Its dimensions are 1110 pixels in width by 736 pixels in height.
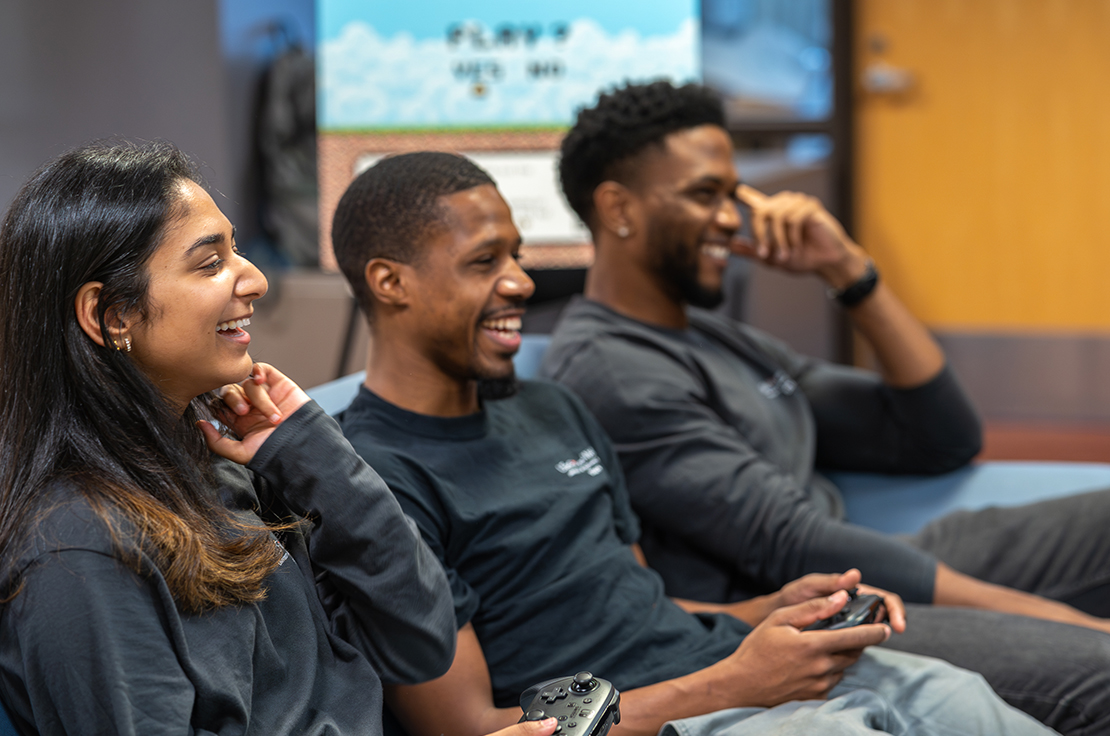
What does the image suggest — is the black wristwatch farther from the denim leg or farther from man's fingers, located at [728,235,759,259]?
the denim leg

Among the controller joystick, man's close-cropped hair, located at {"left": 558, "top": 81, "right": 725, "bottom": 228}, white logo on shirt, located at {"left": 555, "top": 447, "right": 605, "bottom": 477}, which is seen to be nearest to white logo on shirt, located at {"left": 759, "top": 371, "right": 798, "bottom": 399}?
man's close-cropped hair, located at {"left": 558, "top": 81, "right": 725, "bottom": 228}

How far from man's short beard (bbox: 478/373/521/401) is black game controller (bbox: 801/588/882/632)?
1.52 feet

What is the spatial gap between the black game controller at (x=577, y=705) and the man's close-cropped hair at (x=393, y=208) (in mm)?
543

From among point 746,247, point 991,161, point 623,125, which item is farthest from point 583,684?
point 991,161

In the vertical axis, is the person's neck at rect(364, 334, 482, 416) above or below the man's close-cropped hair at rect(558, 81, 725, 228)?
below

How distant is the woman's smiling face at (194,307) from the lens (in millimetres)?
892

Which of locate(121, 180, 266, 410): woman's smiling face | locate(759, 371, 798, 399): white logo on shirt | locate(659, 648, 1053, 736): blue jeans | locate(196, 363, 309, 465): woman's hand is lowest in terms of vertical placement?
locate(659, 648, 1053, 736): blue jeans

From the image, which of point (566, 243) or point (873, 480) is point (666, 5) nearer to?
point (566, 243)

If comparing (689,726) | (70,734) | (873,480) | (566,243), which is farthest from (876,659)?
(566,243)

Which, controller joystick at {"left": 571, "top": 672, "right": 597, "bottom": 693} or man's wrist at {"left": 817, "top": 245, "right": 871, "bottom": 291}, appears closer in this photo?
controller joystick at {"left": 571, "top": 672, "right": 597, "bottom": 693}

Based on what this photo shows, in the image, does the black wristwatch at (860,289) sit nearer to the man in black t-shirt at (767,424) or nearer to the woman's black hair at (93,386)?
the man in black t-shirt at (767,424)

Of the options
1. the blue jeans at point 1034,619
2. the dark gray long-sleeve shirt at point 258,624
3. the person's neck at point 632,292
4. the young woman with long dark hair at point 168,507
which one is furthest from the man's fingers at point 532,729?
the person's neck at point 632,292

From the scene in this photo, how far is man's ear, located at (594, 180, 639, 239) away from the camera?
5.80ft

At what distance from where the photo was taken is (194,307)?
90 centimetres
